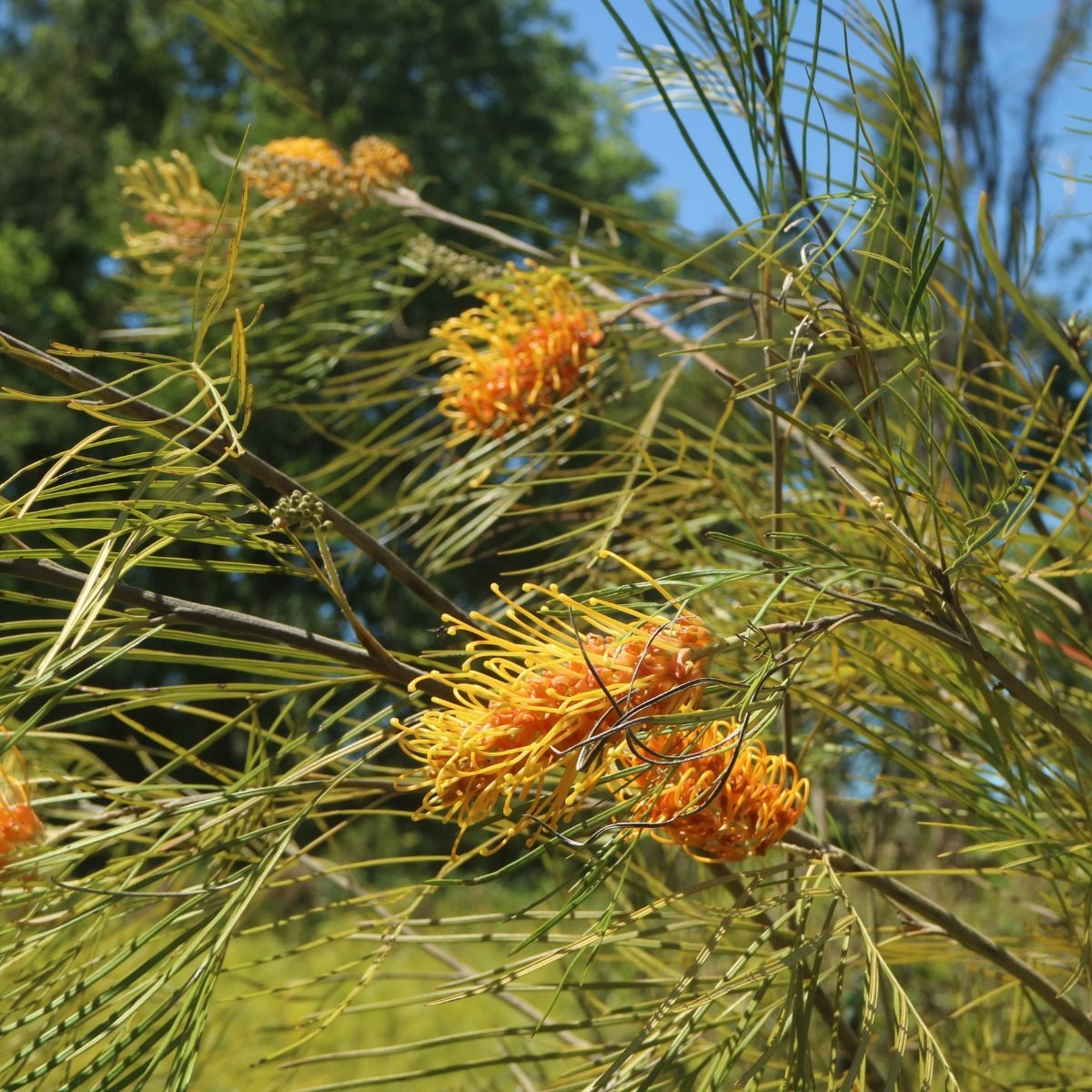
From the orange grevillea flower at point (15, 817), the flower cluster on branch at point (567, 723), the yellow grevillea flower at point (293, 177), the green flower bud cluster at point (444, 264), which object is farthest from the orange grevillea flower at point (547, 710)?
the yellow grevillea flower at point (293, 177)

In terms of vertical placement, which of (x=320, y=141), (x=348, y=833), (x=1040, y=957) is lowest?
(x=348, y=833)

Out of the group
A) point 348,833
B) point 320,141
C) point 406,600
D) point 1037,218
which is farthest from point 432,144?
point 1037,218

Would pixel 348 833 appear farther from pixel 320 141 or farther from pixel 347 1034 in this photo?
pixel 320 141

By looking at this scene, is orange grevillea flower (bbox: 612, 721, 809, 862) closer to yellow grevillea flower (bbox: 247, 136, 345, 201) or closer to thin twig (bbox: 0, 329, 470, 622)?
thin twig (bbox: 0, 329, 470, 622)

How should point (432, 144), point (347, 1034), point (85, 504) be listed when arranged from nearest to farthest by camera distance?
point (85, 504)
point (347, 1034)
point (432, 144)

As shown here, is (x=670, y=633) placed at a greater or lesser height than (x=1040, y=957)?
greater

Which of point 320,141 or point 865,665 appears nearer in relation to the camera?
point 865,665

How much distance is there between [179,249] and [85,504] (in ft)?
1.56

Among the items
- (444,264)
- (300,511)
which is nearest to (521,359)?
(444,264)

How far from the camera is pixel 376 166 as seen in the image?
653 millimetres

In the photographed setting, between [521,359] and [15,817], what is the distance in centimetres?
25

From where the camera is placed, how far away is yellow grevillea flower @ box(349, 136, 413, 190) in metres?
0.64

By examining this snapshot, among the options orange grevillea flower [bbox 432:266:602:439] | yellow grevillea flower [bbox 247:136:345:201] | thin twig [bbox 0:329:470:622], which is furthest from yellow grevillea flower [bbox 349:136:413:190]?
thin twig [bbox 0:329:470:622]

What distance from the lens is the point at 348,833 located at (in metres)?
2.93
